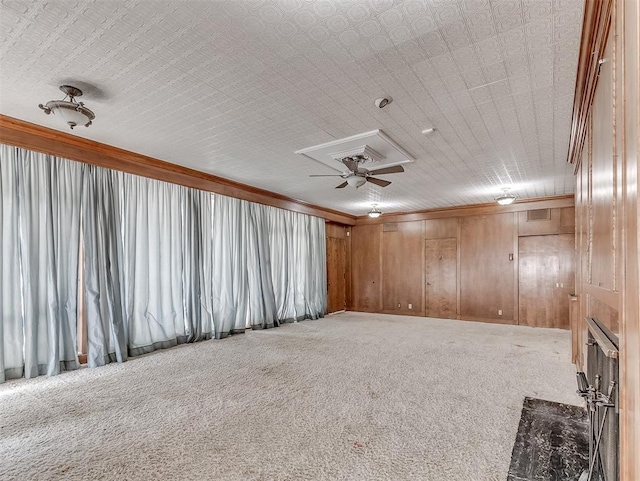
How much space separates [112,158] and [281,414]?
3.87 metres

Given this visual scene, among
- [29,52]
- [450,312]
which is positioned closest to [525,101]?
[29,52]

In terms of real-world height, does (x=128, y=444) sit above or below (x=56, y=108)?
below

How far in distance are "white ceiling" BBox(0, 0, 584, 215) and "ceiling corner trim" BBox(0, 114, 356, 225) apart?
0.65 feet

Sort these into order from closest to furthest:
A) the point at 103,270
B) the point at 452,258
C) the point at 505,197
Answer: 1. the point at 103,270
2. the point at 505,197
3. the point at 452,258

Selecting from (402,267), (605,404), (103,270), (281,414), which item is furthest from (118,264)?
(402,267)

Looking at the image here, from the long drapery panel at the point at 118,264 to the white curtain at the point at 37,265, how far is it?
0.04ft

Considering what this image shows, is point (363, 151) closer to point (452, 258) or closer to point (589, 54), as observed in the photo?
point (589, 54)

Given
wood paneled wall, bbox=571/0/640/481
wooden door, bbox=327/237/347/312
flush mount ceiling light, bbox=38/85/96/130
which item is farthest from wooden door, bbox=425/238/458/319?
flush mount ceiling light, bbox=38/85/96/130

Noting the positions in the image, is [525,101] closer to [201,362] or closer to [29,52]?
[29,52]

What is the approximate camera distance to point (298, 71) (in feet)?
8.52

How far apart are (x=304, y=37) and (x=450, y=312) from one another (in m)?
7.69

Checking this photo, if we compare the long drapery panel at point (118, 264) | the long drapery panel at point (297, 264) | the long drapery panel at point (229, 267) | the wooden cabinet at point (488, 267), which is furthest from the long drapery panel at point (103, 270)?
the wooden cabinet at point (488, 267)

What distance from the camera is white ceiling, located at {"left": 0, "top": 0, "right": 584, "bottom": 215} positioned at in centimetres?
201

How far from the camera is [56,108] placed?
2873 millimetres
